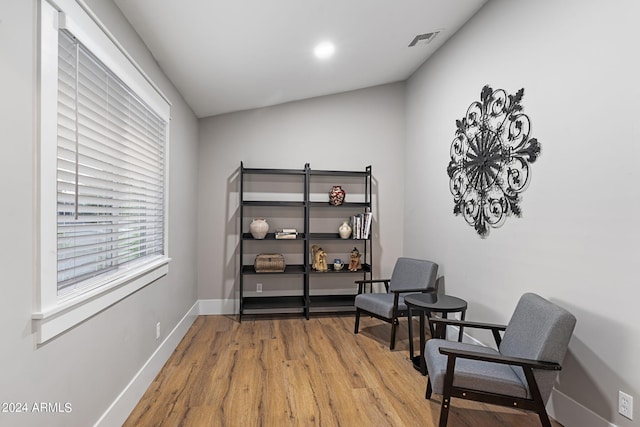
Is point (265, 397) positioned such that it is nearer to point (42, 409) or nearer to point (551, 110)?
point (42, 409)

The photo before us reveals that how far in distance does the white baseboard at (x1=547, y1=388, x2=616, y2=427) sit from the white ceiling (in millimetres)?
2892

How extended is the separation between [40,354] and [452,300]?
2.77 meters

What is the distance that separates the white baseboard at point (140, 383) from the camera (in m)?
1.92

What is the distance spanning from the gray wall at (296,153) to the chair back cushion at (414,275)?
2.35 feet

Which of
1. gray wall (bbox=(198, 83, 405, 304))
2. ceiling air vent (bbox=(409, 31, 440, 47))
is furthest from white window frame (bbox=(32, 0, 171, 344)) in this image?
ceiling air vent (bbox=(409, 31, 440, 47))

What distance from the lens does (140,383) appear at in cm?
232

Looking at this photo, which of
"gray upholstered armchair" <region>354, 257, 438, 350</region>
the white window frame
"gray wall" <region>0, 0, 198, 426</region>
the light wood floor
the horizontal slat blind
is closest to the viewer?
"gray wall" <region>0, 0, 198, 426</region>

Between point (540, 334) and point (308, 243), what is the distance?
263cm

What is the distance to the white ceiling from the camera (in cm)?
220

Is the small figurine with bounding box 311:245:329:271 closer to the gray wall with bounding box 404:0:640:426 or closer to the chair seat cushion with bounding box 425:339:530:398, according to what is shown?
the gray wall with bounding box 404:0:640:426

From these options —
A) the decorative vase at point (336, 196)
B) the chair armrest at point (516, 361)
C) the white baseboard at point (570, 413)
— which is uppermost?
the decorative vase at point (336, 196)

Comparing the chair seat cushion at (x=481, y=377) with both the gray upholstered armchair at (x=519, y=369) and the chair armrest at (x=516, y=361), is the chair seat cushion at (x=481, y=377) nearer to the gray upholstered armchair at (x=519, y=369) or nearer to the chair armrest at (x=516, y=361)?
the gray upholstered armchair at (x=519, y=369)

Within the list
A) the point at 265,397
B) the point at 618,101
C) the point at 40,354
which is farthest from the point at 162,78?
the point at 618,101

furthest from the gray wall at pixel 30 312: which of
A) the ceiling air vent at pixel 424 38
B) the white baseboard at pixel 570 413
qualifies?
the white baseboard at pixel 570 413
